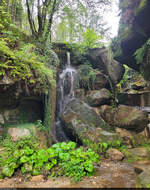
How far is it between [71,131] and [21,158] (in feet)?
10.7

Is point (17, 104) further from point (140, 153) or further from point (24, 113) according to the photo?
point (140, 153)

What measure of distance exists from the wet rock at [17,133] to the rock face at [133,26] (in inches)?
235

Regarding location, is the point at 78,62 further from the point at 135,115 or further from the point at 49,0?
the point at 135,115

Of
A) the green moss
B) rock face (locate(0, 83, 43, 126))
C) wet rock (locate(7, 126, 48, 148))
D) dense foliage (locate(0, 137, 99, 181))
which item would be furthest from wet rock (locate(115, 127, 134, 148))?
the green moss

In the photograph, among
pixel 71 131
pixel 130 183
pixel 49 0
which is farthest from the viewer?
pixel 49 0

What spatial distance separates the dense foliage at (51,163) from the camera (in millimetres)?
3168

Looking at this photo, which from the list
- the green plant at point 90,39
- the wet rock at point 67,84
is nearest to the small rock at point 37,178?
the wet rock at point 67,84

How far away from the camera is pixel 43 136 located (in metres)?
5.05

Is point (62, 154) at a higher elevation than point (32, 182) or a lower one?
higher

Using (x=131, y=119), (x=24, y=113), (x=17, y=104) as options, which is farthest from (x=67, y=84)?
(x=131, y=119)

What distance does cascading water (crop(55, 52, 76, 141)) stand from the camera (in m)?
7.35

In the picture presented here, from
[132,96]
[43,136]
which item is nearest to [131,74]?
[132,96]

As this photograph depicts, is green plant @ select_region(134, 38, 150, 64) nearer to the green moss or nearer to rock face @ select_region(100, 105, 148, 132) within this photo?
the green moss

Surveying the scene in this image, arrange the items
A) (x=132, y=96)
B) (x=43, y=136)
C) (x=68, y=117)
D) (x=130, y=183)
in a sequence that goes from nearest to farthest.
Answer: (x=130, y=183) < (x=43, y=136) < (x=68, y=117) < (x=132, y=96)
